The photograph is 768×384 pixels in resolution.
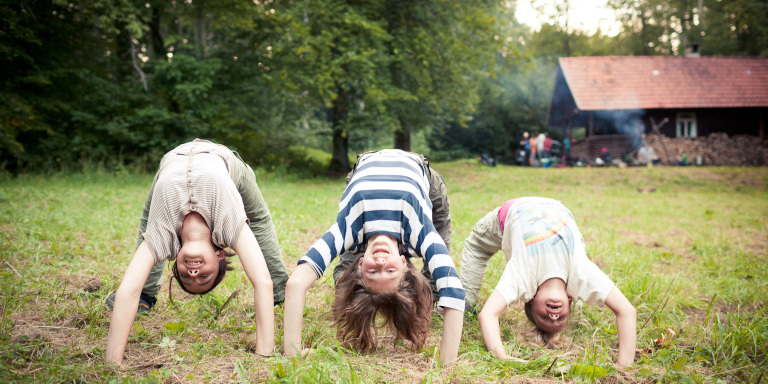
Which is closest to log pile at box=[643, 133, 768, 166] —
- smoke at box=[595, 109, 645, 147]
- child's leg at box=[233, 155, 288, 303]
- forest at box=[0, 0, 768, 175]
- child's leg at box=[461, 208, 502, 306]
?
smoke at box=[595, 109, 645, 147]

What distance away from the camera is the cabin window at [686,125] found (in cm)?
2384

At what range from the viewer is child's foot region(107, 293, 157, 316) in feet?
12.0

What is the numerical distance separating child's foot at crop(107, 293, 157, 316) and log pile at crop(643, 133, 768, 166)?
23.1 metres

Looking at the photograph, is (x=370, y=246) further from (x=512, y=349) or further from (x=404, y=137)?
(x=404, y=137)

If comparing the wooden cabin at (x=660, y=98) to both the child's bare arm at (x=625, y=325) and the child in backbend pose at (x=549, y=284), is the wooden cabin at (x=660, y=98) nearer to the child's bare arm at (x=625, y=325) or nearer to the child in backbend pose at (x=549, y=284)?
the child in backbend pose at (x=549, y=284)

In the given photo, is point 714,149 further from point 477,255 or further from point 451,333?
point 451,333

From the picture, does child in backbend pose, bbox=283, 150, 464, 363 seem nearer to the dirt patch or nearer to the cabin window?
the dirt patch

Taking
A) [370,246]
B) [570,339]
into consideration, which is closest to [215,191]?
[370,246]

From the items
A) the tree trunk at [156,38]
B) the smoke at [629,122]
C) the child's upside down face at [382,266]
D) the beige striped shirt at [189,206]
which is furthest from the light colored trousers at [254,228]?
the smoke at [629,122]

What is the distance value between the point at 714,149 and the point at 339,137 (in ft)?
56.2

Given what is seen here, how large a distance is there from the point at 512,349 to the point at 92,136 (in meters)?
15.3

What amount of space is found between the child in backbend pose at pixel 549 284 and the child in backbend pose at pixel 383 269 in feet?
1.05

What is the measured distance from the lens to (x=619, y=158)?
2277 cm

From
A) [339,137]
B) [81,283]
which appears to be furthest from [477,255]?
[339,137]
